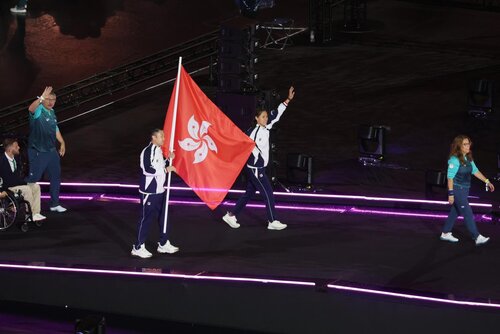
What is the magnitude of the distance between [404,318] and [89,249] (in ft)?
15.7

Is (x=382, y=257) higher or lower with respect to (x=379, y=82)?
lower

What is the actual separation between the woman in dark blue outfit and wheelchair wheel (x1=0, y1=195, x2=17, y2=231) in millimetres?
6027

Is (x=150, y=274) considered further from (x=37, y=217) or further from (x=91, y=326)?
(x=91, y=326)

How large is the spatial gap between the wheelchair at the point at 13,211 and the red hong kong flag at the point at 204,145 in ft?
7.93

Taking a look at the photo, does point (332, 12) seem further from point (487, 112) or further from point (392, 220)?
point (392, 220)

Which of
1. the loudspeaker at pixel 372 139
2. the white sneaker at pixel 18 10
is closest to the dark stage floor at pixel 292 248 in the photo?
the loudspeaker at pixel 372 139

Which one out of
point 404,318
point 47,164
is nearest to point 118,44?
point 47,164

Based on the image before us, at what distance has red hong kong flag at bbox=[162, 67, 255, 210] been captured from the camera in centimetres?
1530

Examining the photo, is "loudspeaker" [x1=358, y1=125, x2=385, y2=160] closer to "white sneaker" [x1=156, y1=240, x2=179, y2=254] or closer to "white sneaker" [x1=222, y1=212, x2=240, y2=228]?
"white sneaker" [x1=222, y1=212, x2=240, y2=228]

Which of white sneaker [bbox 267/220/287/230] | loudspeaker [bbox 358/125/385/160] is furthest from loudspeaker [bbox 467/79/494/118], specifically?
white sneaker [bbox 267/220/287/230]

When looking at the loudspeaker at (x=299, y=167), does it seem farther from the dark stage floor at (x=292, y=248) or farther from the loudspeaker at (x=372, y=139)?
the loudspeaker at (x=372, y=139)

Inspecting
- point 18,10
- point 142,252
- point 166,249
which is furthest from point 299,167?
point 18,10

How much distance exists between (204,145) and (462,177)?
11.4ft

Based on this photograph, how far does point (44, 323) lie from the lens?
1407 centimetres
